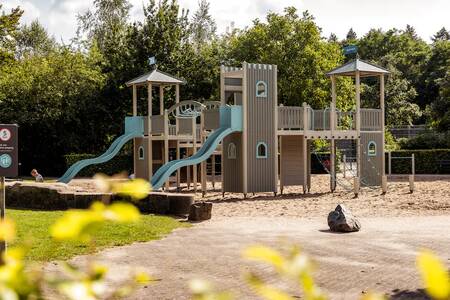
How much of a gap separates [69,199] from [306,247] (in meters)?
8.49

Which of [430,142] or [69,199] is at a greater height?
[430,142]

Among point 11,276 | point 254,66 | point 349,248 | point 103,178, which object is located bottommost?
point 349,248

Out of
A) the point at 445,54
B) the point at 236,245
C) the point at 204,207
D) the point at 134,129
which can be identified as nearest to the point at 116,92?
the point at 134,129

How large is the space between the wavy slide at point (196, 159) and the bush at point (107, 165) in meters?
17.1

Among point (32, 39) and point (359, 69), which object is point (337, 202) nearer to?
point (359, 69)

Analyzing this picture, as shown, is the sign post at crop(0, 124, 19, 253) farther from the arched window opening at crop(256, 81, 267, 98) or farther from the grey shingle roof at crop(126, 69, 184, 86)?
the grey shingle roof at crop(126, 69, 184, 86)

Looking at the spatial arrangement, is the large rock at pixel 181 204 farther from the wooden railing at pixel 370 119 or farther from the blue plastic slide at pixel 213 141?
the wooden railing at pixel 370 119

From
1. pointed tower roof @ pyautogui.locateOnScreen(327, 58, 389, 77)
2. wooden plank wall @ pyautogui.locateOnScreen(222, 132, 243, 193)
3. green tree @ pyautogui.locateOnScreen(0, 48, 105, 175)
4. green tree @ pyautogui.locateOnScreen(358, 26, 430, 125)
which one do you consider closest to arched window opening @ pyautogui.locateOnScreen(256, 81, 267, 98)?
wooden plank wall @ pyautogui.locateOnScreen(222, 132, 243, 193)

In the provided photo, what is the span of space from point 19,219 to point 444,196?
1513cm

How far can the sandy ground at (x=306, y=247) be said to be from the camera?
9.80m

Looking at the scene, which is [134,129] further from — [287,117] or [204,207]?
[204,207]

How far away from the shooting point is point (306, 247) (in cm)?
1334

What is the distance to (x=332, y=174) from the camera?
2873 centimetres

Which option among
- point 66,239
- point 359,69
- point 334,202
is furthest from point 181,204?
point 66,239
